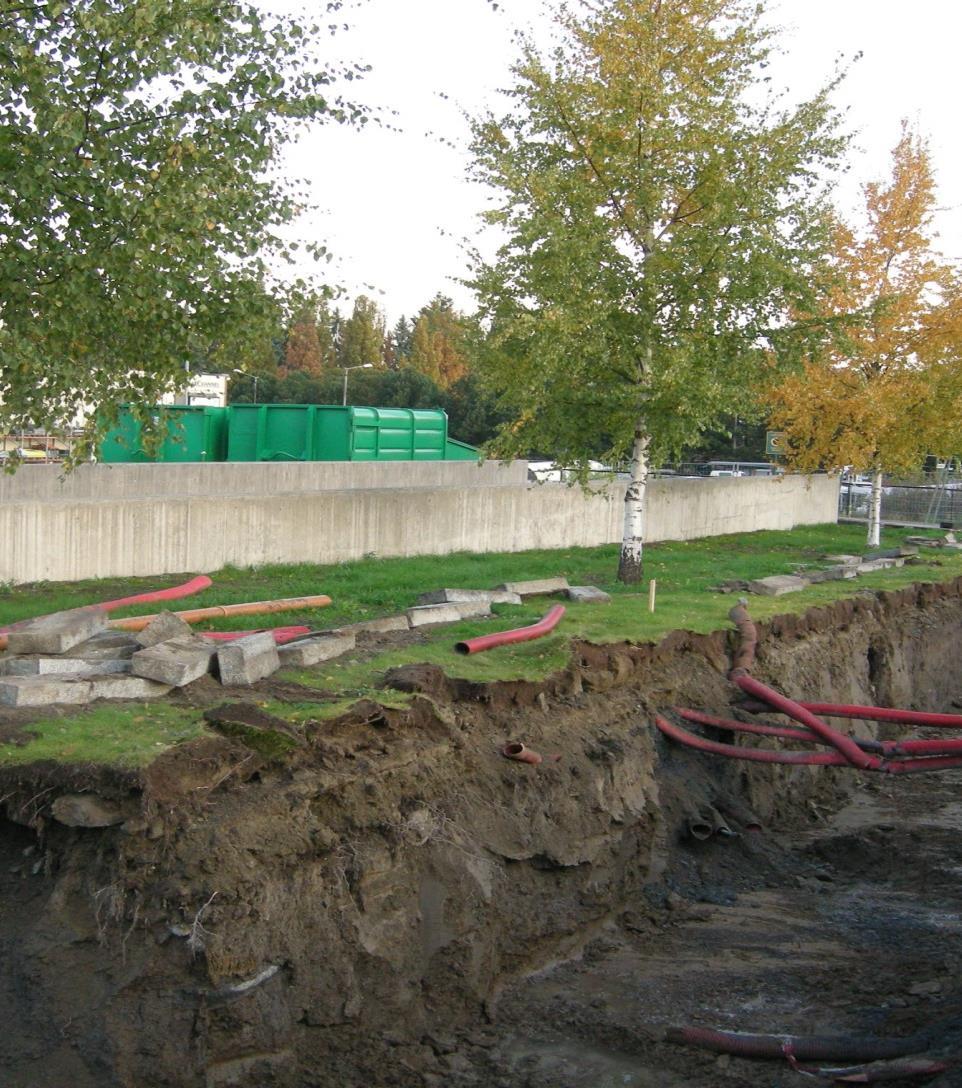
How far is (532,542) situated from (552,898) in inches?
497

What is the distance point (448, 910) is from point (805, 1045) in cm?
238

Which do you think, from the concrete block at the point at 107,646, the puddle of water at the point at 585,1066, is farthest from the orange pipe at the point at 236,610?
the puddle of water at the point at 585,1066

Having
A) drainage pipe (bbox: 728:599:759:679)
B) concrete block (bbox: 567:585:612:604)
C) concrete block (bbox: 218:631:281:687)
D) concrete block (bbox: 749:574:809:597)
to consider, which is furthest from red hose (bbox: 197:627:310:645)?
concrete block (bbox: 749:574:809:597)

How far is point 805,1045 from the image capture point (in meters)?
7.46

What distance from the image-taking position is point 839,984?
8695mm

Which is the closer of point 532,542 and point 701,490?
point 532,542

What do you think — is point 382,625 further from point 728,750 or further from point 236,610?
point 728,750

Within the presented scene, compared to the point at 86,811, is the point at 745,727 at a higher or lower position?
lower

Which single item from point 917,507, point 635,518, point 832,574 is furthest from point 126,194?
point 917,507

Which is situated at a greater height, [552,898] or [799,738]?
[799,738]

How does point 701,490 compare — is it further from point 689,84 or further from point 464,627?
point 464,627

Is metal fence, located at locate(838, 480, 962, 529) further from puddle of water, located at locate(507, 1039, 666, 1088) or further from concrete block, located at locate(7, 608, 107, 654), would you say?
puddle of water, located at locate(507, 1039, 666, 1088)

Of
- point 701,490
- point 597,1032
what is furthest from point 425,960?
point 701,490

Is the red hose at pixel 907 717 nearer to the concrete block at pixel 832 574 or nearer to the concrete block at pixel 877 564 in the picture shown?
the concrete block at pixel 832 574
